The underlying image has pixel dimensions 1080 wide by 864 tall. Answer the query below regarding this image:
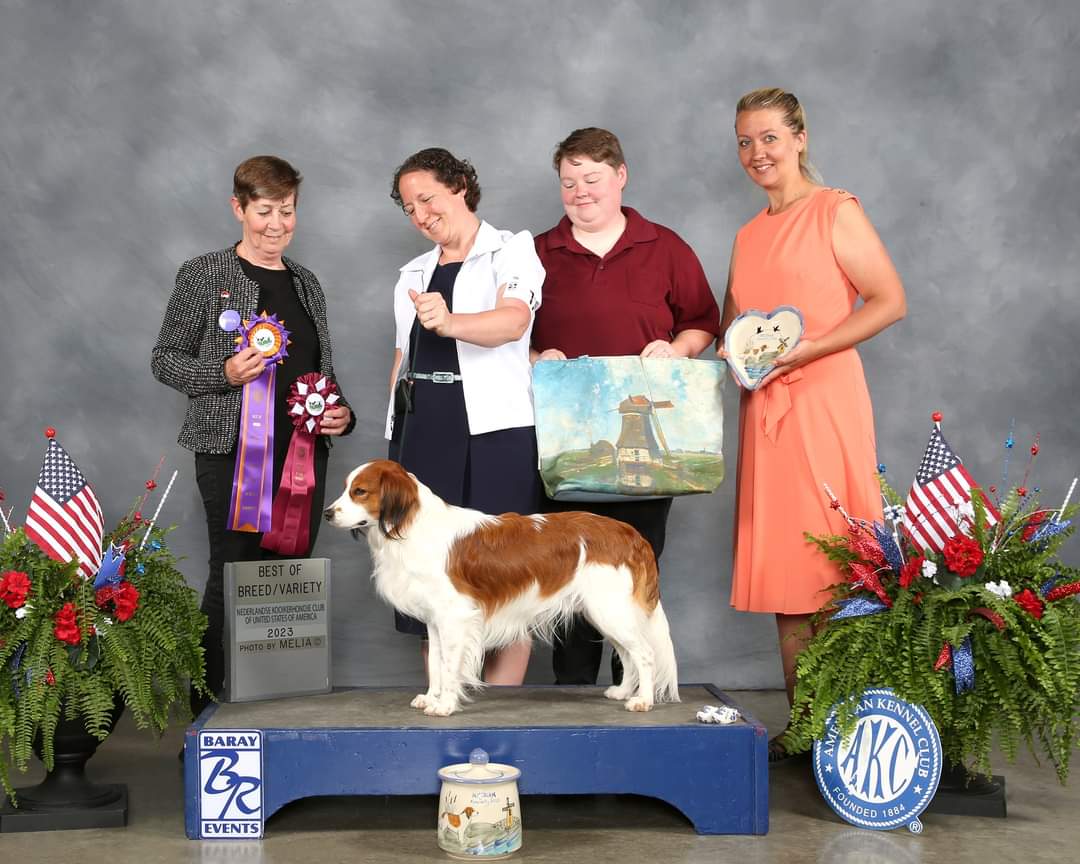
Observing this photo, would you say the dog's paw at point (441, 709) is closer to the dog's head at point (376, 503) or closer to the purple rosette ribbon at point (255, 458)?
the dog's head at point (376, 503)

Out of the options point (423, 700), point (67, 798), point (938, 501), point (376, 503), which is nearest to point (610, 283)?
point (376, 503)

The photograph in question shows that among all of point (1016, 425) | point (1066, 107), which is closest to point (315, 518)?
point (1016, 425)

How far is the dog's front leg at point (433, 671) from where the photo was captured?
10.8ft

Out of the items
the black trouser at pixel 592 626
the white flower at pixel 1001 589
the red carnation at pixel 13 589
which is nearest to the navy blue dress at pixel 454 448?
A: the black trouser at pixel 592 626

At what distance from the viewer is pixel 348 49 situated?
5.04 metres

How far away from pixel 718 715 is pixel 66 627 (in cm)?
165

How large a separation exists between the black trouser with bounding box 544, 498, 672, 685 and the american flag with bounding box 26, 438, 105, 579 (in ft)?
4.34

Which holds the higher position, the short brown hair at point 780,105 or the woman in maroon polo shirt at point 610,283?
the short brown hair at point 780,105

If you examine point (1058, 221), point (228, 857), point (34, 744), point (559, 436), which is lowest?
point (228, 857)

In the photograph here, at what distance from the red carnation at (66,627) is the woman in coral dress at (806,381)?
6.23ft

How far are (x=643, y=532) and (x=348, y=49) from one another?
2.52m

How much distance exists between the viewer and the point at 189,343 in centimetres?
380

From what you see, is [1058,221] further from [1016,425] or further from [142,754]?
[142,754]

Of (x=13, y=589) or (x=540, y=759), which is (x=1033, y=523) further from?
(x=13, y=589)
